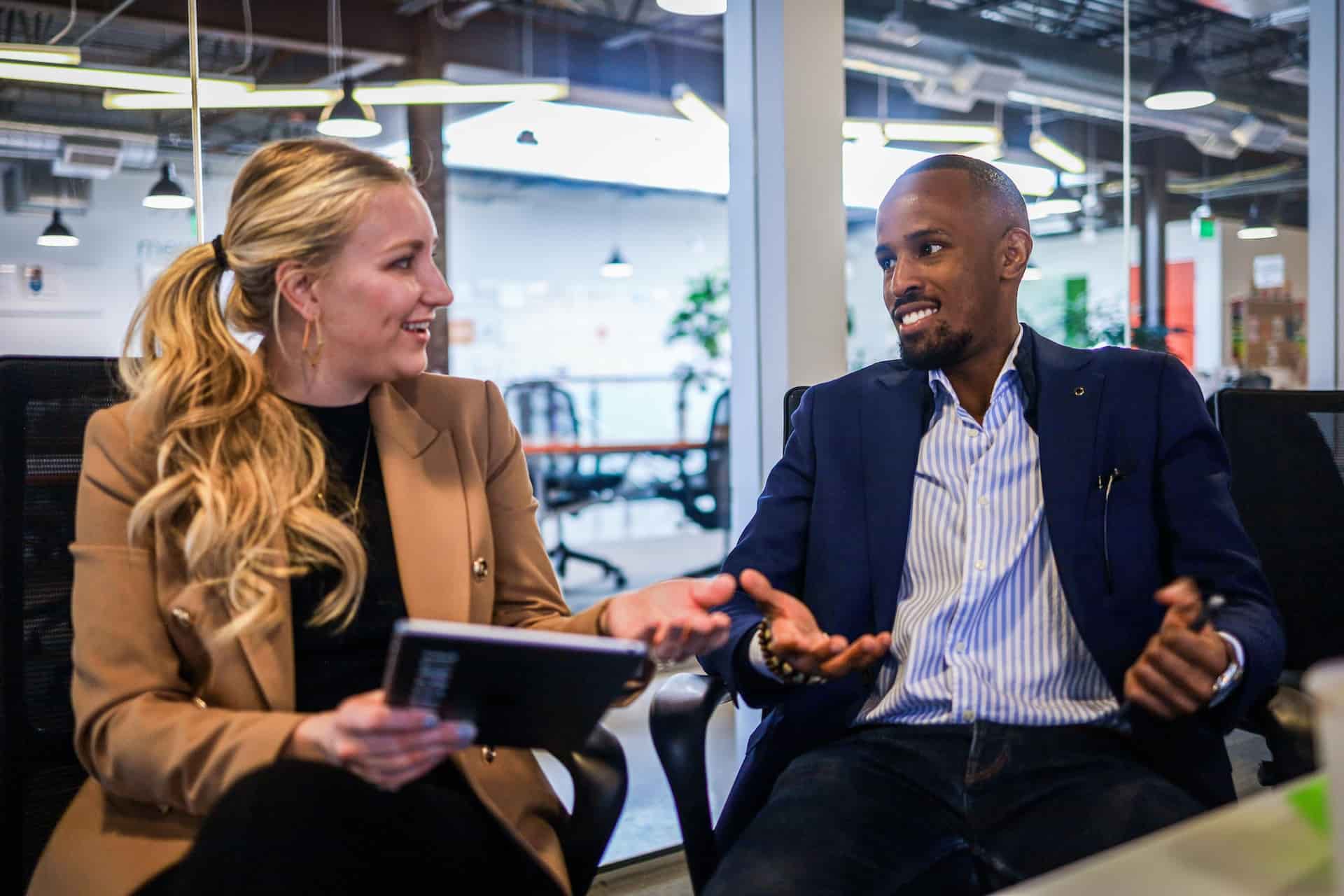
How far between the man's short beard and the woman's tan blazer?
0.67 m

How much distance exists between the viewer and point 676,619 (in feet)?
4.35

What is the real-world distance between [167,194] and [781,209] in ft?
4.67

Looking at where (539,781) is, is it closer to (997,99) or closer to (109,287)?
(109,287)

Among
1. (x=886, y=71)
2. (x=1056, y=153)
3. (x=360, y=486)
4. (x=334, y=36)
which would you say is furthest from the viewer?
(x=334, y=36)

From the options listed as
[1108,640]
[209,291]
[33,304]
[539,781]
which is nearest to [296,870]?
[539,781]

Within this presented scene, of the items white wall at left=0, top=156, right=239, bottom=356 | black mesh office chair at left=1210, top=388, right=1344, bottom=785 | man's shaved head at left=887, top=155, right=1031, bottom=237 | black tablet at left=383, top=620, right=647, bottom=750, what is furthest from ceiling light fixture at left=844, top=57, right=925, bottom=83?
black tablet at left=383, top=620, right=647, bottom=750

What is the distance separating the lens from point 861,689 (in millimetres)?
1652

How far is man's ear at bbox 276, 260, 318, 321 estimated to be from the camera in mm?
1458

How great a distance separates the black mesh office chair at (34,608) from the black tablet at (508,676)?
62 centimetres

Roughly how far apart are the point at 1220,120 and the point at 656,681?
3674mm

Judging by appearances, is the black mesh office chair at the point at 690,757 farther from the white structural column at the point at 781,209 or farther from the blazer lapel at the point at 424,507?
the white structural column at the point at 781,209

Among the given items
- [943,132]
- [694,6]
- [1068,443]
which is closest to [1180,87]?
[943,132]

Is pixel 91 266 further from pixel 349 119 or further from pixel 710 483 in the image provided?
pixel 710 483

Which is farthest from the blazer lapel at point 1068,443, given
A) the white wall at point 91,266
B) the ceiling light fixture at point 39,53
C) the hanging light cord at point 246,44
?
the hanging light cord at point 246,44
